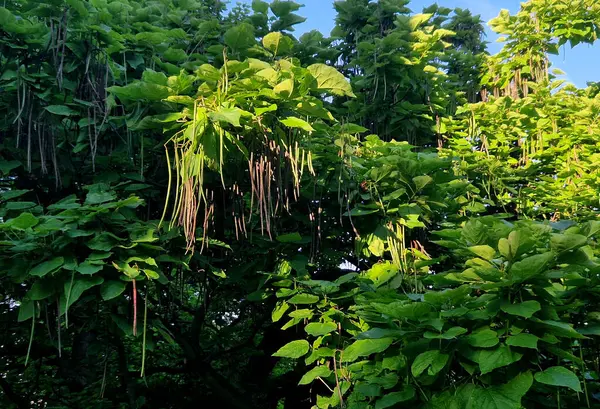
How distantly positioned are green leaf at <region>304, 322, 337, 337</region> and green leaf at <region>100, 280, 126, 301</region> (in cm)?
87

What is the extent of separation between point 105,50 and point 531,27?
3.75 meters

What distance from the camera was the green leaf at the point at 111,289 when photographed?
7.61 feet

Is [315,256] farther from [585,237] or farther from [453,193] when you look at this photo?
[585,237]

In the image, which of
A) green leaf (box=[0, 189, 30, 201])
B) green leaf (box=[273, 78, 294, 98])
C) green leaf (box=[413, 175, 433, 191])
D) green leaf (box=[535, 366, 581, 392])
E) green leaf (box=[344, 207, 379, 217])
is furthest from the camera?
green leaf (box=[344, 207, 379, 217])

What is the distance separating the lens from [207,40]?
12.3 ft

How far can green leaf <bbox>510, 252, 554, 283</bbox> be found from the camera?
1.66 metres

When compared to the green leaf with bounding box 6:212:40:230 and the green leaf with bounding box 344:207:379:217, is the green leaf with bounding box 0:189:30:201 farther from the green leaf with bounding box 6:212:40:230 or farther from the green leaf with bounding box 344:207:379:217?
the green leaf with bounding box 344:207:379:217

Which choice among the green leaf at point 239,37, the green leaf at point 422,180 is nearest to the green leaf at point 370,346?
the green leaf at point 422,180

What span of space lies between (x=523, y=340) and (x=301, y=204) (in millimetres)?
1840

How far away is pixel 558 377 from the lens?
1.64 metres

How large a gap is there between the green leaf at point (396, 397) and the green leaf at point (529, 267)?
1.84 feet

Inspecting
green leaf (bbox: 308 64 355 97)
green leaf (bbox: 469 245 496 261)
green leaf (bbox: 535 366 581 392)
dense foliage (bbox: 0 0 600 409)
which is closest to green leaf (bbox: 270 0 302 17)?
dense foliage (bbox: 0 0 600 409)

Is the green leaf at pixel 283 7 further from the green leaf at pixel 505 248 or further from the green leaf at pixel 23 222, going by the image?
the green leaf at pixel 505 248

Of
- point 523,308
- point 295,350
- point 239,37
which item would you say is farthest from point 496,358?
point 239,37
